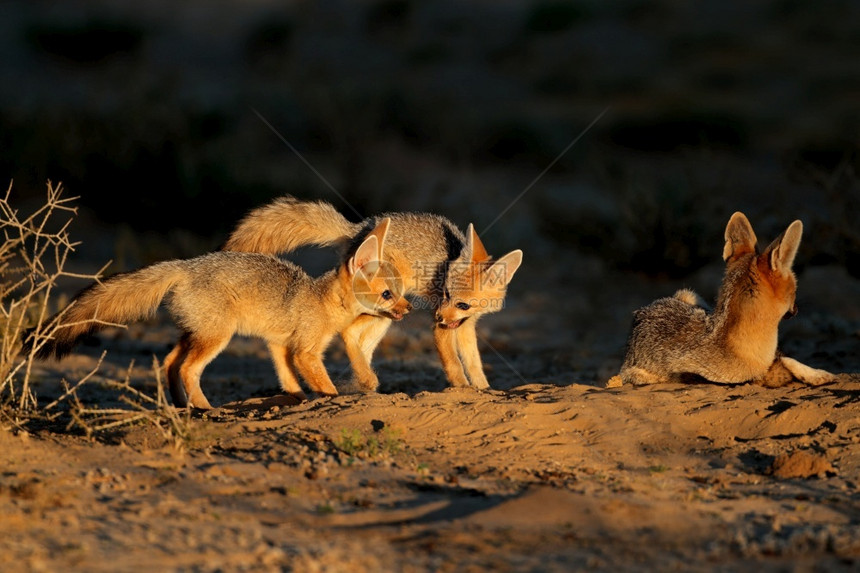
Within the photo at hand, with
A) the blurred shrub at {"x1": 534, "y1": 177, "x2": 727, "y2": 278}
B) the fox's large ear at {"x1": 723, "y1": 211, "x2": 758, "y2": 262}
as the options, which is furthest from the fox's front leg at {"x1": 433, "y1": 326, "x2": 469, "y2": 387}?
the blurred shrub at {"x1": 534, "y1": 177, "x2": 727, "y2": 278}

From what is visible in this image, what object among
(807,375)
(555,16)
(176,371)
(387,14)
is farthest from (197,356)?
(387,14)

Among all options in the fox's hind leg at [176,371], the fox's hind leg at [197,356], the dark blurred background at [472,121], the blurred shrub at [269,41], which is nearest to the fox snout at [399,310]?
the fox's hind leg at [197,356]

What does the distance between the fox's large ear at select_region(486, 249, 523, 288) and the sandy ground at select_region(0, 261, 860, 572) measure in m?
1.20

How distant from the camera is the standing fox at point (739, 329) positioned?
21.2 ft

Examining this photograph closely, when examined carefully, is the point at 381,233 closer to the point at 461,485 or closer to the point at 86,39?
the point at 461,485

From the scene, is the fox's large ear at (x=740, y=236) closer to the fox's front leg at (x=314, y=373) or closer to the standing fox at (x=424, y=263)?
the standing fox at (x=424, y=263)

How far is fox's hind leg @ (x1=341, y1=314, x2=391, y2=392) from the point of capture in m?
7.70

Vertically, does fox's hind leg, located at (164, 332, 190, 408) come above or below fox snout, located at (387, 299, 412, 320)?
below

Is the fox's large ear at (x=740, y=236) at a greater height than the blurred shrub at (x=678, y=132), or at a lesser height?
lesser

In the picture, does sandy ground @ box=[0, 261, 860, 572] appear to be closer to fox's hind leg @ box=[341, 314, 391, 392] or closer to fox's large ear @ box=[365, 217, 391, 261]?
fox's hind leg @ box=[341, 314, 391, 392]

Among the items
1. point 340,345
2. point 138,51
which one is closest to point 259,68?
point 138,51

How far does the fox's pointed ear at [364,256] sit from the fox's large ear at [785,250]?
109 inches

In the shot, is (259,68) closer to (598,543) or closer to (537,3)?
(537,3)

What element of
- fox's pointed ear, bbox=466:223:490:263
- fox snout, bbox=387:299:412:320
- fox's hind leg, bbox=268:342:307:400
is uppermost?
fox's pointed ear, bbox=466:223:490:263
